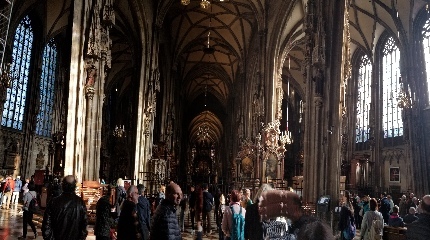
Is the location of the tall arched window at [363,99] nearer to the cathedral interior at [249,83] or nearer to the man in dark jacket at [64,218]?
the cathedral interior at [249,83]

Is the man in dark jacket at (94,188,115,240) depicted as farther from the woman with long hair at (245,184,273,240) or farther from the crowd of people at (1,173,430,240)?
the woman with long hair at (245,184,273,240)

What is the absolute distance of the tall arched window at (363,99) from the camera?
27688mm

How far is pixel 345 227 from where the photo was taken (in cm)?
770

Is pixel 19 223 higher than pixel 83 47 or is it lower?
lower

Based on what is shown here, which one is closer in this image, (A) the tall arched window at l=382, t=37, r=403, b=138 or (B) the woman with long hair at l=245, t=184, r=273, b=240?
(B) the woman with long hair at l=245, t=184, r=273, b=240

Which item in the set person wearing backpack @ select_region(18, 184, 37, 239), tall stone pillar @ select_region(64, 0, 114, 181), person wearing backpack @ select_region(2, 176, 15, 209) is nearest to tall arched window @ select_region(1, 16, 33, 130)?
person wearing backpack @ select_region(2, 176, 15, 209)

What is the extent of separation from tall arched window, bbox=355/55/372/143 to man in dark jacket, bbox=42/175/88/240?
26.1 m

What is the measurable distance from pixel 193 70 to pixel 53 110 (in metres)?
15.1

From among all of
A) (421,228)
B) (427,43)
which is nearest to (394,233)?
(421,228)

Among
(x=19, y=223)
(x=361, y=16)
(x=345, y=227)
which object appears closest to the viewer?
(x=345, y=227)

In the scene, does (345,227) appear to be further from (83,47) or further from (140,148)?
(140,148)

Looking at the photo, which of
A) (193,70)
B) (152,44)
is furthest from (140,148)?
(193,70)

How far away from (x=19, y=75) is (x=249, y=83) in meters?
15.5

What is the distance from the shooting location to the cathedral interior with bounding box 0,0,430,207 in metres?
12.5
